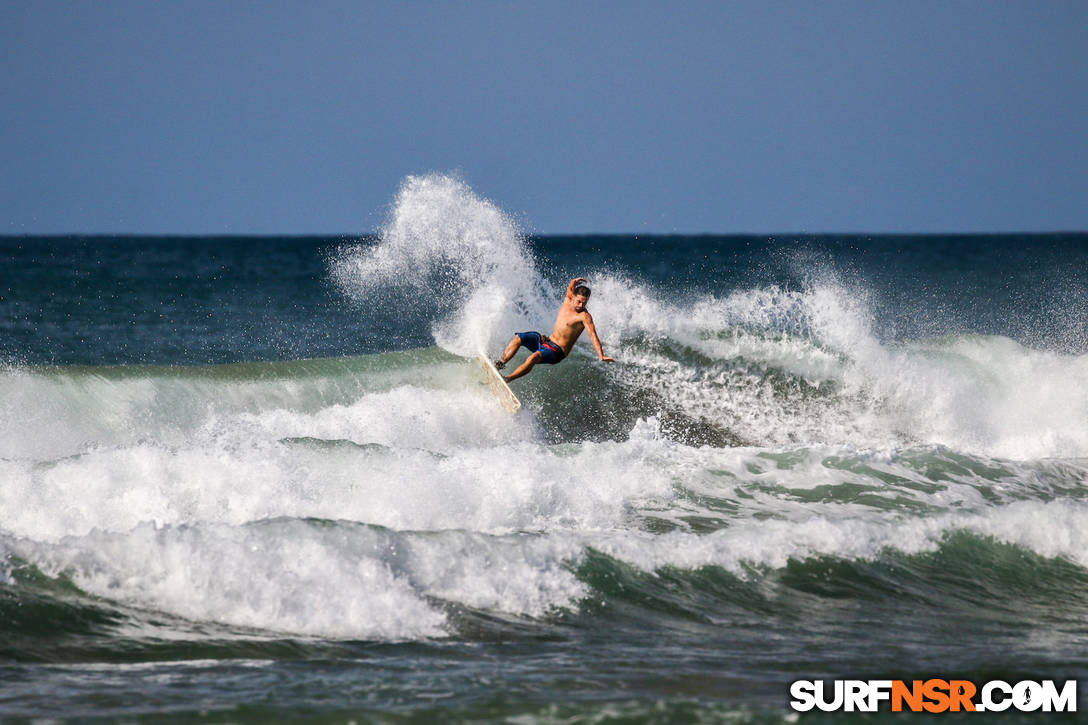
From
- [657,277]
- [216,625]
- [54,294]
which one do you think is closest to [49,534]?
[216,625]

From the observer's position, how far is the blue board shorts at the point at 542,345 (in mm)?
13031

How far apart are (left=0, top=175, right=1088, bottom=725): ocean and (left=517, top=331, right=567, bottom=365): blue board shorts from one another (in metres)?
1.13

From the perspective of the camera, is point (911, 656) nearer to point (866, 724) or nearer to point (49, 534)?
point (866, 724)

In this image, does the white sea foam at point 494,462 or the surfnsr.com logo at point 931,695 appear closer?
the surfnsr.com logo at point 931,695

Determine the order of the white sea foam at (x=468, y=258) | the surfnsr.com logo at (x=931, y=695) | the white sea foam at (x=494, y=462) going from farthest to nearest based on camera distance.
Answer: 1. the white sea foam at (x=468, y=258)
2. the white sea foam at (x=494, y=462)
3. the surfnsr.com logo at (x=931, y=695)

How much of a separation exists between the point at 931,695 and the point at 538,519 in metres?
3.97

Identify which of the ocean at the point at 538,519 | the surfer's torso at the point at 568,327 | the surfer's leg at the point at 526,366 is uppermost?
the surfer's torso at the point at 568,327

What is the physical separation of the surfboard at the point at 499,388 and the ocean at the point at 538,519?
20cm

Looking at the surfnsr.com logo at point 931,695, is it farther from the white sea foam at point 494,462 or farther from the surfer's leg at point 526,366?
the surfer's leg at point 526,366

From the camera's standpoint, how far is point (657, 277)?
4256 centimetres

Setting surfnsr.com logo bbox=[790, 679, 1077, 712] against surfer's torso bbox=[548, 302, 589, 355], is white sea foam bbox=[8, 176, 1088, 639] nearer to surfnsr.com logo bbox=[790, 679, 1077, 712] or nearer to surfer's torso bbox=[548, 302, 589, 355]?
surfer's torso bbox=[548, 302, 589, 355]

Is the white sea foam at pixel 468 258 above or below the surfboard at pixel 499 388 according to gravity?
above

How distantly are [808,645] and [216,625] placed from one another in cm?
349

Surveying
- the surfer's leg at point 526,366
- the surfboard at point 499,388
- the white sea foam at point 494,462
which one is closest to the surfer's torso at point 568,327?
the surfer's leg at point 526,366
